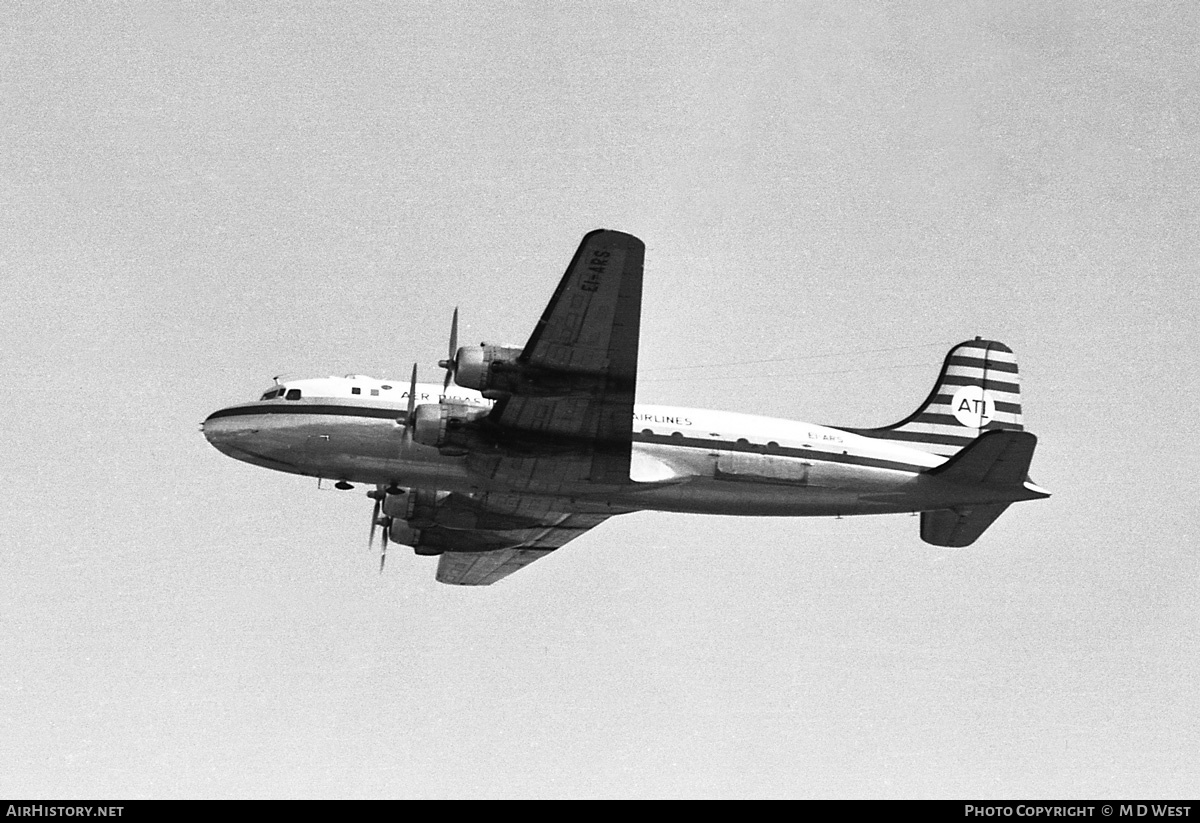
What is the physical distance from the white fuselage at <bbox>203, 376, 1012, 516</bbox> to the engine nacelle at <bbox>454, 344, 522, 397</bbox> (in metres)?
1.71

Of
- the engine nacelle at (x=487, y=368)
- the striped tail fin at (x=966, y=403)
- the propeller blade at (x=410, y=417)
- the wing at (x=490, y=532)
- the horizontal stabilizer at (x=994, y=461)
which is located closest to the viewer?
the engine nacelle at (x=487, y=368)

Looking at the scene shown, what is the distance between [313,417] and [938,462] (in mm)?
11472

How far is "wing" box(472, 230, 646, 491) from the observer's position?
21.5 m

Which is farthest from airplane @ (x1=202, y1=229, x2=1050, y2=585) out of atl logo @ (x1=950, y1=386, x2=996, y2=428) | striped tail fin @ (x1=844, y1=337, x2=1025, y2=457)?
atl logo @ (x1=950, y1=386, x2=996, y2=428)

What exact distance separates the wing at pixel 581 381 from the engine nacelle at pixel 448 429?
0.39 m

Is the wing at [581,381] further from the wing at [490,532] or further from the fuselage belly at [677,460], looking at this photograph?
the wing at [490,532]

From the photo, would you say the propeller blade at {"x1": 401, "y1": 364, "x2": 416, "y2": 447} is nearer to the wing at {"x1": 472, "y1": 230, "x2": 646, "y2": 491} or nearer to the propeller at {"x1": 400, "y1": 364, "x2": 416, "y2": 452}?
the propeller at {"x1": 400, "y1": 364, "x2": 416, "y2": 452}

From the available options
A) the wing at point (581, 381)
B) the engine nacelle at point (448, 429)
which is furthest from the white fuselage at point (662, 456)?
the wing at point (581, 381)

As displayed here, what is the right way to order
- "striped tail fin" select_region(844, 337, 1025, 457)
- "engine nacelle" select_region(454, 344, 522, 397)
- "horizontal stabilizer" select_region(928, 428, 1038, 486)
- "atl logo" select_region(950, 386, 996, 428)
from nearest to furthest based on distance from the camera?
"engine nacelle" select_region(454, 344, 522, 397), "horizontal stabilizer" select_region(928, 428, 1038, 486), "striped tail fin" select_region(844, 337, 1025, 457), "atl logo" select_region(950, 386, 996, 428)

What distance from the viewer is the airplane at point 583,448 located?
904 inches

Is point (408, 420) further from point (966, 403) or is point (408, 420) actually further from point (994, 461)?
point (966, 403)
